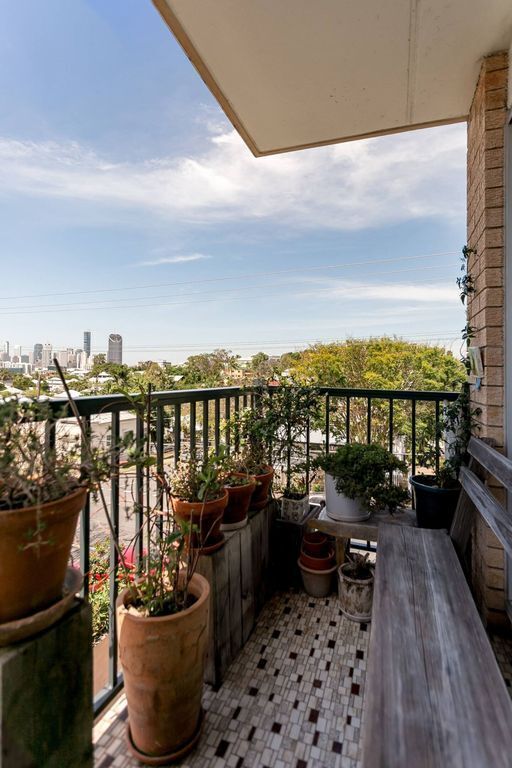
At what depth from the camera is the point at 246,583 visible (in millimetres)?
1803

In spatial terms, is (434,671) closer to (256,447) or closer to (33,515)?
(33,515)

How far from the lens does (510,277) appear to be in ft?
5.76

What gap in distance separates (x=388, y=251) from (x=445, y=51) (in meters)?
27.3

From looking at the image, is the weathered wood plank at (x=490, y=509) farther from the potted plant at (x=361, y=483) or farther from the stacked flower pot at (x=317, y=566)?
the stacked flower pot at (x=317, y=566)

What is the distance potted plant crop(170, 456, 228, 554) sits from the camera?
1.49m

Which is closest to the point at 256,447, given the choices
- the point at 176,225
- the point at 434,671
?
the point at 434,671

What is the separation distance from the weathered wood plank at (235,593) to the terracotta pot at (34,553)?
0.88 metres

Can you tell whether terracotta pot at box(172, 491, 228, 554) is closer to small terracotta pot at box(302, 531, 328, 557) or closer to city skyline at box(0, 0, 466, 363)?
small terracotta pot at box(302, 531, 328, 557)

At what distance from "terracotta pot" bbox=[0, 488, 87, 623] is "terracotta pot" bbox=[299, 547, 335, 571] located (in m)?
1.62

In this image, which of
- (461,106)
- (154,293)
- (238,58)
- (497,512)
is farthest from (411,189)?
Answer: (154,293)

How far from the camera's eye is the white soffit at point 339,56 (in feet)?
5.14

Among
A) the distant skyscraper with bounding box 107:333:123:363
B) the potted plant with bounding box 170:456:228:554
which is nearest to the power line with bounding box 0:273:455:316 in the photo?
the distant skyscraper with bounding box 107:333:123:363

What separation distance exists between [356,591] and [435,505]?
2.06ft

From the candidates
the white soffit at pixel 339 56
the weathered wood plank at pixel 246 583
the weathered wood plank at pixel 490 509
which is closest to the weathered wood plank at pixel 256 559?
the weathered wood plank at pixel 246 583
